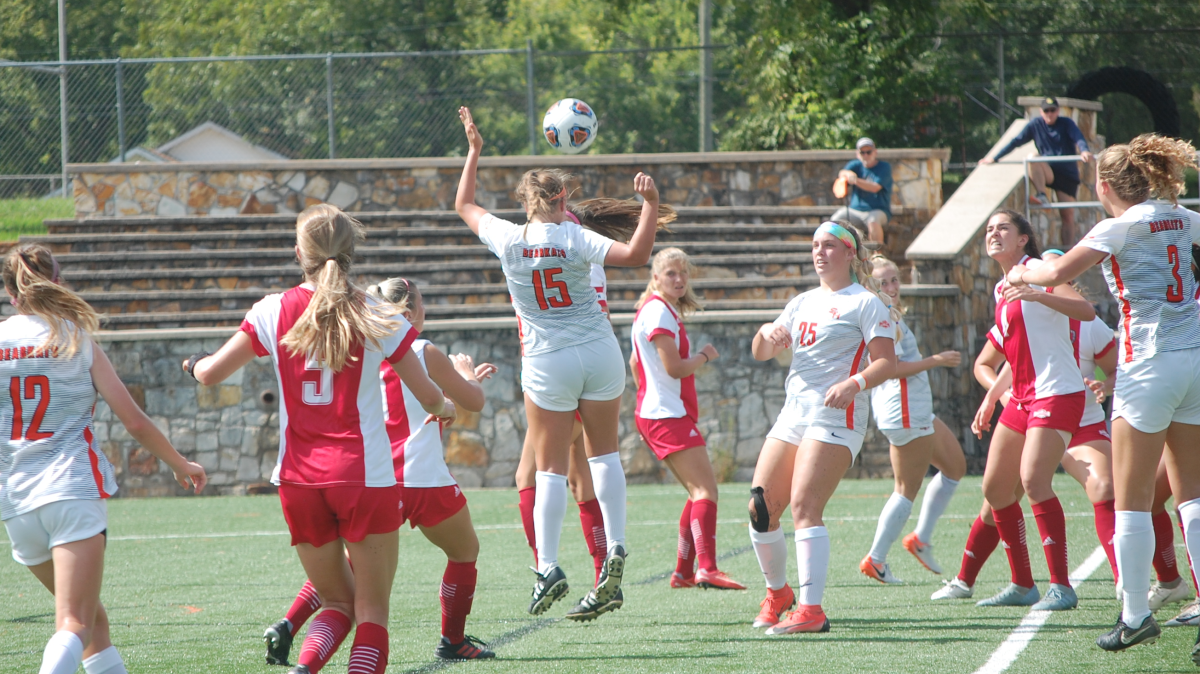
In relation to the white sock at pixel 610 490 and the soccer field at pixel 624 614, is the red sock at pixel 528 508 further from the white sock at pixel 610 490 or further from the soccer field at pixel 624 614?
the white sock at pixel 610 490

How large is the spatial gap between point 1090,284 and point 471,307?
26.3 feet

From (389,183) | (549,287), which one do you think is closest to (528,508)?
(549,287)

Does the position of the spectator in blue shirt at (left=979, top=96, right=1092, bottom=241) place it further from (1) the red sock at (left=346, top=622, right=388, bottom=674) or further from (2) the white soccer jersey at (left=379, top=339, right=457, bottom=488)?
(1) the red sock at (left=346, top=622, right=388, bottom=674)

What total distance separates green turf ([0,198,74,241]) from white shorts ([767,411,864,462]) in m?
16.0

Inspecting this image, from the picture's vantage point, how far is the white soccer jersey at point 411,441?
16.1 feet

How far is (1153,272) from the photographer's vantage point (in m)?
4.77

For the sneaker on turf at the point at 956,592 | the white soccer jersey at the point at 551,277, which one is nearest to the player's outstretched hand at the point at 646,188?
the white soccer jersey at the point at 551,277

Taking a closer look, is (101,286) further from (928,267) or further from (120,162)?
(928,267)

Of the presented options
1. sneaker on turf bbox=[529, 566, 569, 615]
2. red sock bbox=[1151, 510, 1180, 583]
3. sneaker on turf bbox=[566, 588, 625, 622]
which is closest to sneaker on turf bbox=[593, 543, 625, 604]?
sneaker on turf bbox=[566, 588, 625, 622]

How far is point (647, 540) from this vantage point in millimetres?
9359

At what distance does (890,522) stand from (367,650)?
3.92 m

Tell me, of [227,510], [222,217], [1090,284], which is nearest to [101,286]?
[222,217]

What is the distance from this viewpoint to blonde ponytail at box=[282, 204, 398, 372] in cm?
382

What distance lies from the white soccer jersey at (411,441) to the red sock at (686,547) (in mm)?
2252
